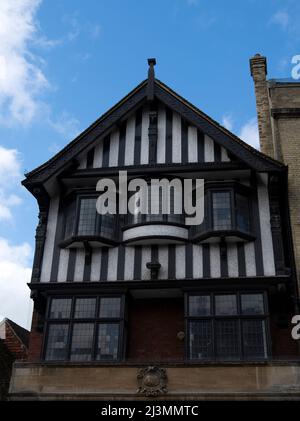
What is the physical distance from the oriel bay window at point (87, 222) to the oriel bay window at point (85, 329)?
6.10 ft

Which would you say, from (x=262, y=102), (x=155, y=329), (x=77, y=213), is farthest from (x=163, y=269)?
(x=262, y=102)

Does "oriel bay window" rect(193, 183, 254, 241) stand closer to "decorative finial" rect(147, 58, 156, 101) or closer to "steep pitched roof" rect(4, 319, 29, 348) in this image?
"decorative finial" rect(147, 58, 156, 101)

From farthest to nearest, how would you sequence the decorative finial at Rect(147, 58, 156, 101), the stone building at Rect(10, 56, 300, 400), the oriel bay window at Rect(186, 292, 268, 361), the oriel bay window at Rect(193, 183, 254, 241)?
the decorative finial at Rect(147, 58, 156, 101) → the oriel bay window at Rect(193, 183, 254, 241) → the oriel bay window at Rect(186, 292, 268, 361) → the stone building at Rect(10, 56, 300, 400)

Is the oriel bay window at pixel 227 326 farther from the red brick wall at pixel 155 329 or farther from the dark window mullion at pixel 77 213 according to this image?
the dark window mullion at pixel 77 213

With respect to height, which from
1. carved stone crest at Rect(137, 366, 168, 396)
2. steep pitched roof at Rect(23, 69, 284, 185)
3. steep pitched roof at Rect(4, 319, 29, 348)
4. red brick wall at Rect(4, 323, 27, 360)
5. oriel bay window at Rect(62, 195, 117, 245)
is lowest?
carved stone crest at Rect(137, 366, 168, 396)

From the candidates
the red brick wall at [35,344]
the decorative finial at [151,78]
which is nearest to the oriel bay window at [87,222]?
the red brick wall at [35,344]

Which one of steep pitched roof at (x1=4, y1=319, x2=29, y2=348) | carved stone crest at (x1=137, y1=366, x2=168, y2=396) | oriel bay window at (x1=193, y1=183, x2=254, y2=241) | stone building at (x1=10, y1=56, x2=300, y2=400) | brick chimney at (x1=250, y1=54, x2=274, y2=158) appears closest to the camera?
carved stone crest at (x1=137, y1=366, x2=168, y2=396)

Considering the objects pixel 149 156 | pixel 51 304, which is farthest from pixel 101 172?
pixel 51 304

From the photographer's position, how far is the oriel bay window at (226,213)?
1647cm

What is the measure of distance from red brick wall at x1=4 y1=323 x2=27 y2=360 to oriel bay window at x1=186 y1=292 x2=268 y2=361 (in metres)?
8.35

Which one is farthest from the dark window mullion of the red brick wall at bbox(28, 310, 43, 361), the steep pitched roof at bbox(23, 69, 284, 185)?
the red brick wall at bbox(28, 310, 43, 361)

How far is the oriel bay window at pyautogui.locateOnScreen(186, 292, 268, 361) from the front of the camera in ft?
49.9

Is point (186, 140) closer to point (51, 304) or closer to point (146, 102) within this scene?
point (146, 102)
